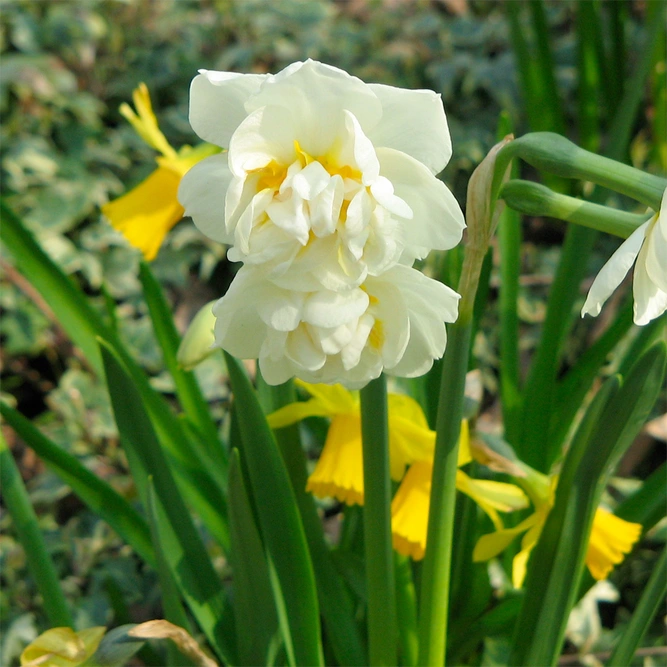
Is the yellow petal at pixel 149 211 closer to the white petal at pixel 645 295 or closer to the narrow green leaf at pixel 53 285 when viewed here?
the narrow green leaf at pixel 53 285

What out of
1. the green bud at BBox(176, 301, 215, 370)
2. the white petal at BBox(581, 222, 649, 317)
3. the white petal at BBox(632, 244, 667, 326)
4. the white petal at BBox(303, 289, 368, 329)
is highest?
the white petal at BBox(303, 289, 368, 329)

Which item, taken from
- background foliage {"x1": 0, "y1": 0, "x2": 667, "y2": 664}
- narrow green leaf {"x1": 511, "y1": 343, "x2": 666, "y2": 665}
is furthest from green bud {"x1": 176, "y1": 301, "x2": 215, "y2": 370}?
background foliage {"x1": 0, "y1": 0, "x2": 667, "y2": 664}

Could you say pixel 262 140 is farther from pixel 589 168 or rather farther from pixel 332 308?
pixel 589 168

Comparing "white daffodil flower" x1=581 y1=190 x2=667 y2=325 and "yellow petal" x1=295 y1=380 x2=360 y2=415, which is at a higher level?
"white daffodil flower" x1=581 y1=190 x2=667 y2=325

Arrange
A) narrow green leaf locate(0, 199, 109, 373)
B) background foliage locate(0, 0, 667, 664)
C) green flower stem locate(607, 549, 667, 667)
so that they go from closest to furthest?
green flower stem locate(607, 549, 667, 667)
narrow green leaf locate(0, 199, 109, 373)
background foliage locate(0, 0, 667, 664)

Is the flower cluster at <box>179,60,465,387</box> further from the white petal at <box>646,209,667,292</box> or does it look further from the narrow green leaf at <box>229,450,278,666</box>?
the narrow green leaf at <box>229,450,278,666</box>

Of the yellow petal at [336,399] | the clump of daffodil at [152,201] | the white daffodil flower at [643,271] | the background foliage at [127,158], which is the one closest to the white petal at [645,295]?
the white daffodil flower at [643,271]

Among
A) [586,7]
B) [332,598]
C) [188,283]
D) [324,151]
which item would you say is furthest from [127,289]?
[324,151]
